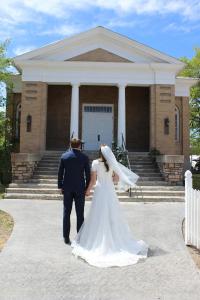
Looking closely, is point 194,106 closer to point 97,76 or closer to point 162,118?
point 162,118

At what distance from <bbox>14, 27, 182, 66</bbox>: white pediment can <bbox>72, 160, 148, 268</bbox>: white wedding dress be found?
13009mm

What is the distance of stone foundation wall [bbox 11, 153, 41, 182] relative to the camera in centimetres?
1573

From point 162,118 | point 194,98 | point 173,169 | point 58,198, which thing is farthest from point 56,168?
point 194,98

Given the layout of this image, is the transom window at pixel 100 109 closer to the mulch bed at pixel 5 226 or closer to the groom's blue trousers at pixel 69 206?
the mulch bed at pixel 5 226

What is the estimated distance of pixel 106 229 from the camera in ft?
22.8

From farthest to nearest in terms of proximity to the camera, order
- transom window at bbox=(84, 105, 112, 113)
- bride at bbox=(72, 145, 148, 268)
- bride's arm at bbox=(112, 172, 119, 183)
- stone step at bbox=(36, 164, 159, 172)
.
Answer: transom window at bbox=(84, 105, 112, 113) < stone step at bbox=(36, 164, 159, 172) < bride's arm at bbox=(112, 172, 119, 183) < bride at bbox=(72, 145, 148, 268)

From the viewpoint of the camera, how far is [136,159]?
59.8 ft

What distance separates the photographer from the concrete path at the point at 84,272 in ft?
16.6

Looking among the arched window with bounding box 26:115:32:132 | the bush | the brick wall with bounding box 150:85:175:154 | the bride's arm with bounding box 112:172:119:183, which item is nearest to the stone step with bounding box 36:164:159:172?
the bush

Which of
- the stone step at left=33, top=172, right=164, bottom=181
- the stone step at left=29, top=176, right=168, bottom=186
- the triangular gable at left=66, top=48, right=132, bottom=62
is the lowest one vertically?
the stone step at left=29, top=176, right=168, bottom=186

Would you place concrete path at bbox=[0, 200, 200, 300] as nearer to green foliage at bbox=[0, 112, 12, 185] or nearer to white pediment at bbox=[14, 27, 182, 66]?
green foliage at bbox=[0, 112, 12, 185]

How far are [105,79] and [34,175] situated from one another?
19.9ft

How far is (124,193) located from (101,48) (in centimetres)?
834

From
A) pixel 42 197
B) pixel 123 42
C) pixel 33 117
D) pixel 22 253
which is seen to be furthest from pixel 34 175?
pixel 22 253
